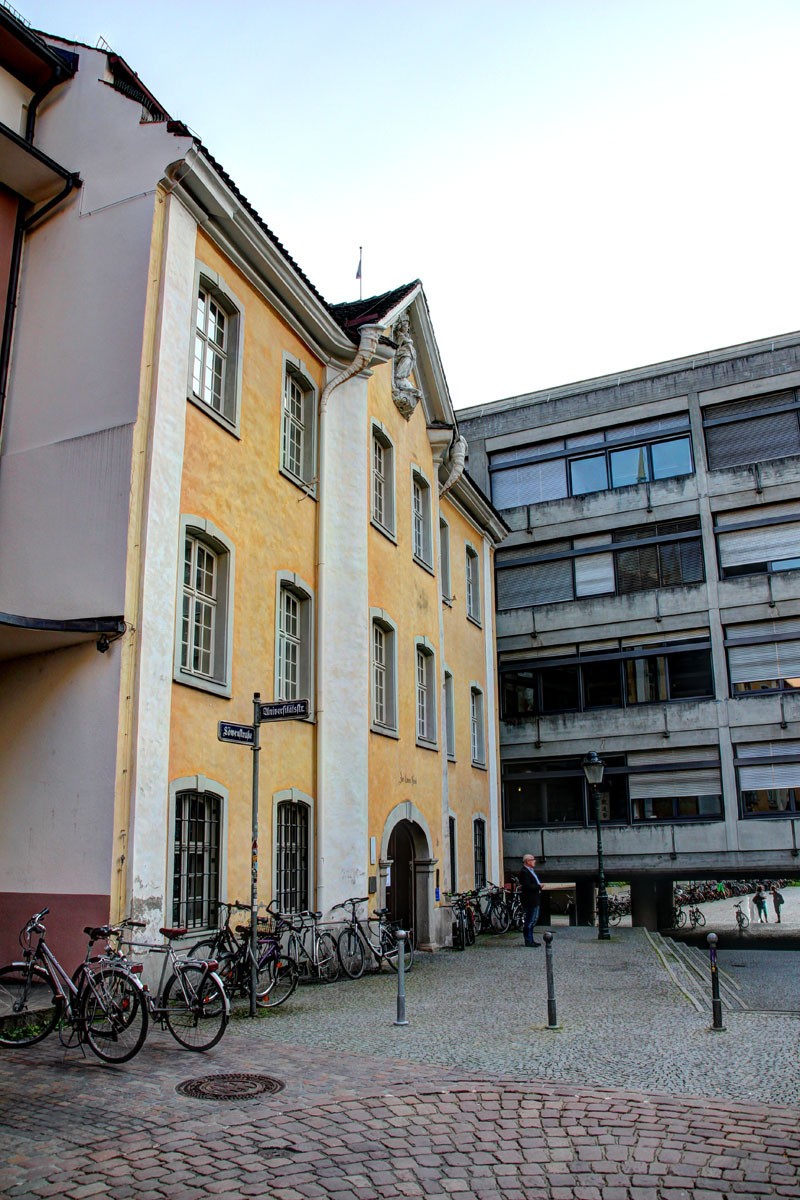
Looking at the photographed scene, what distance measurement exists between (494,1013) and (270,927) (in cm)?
361

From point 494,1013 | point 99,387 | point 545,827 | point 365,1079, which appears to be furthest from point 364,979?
point 545,827

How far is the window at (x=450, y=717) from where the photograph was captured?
2377 centimetres

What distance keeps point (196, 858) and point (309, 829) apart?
3.29 meters

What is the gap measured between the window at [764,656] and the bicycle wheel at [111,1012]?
77.1ft

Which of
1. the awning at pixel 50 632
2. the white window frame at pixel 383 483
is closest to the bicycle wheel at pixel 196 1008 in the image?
the awning at pixel 50 632

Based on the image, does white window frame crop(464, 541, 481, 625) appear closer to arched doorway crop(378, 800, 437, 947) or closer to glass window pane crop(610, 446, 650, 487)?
glass window pane crop(610, 446, 650, 487)

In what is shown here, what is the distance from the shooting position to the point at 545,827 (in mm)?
30312

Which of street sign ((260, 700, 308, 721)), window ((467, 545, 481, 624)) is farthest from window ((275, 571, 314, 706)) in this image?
window ((467, 545, 481, 624))

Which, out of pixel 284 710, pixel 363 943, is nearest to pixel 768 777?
pixel 363 943

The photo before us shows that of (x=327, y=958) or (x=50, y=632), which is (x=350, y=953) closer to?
(x=327, y=958)

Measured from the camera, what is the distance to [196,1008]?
8773 millimetres

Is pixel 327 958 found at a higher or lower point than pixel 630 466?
lower

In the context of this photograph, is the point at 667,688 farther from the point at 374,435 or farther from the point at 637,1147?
the point at 637,1147

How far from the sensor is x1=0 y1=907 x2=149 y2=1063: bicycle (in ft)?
26.6
